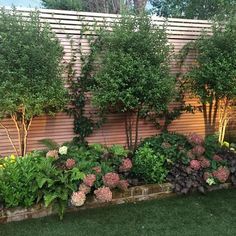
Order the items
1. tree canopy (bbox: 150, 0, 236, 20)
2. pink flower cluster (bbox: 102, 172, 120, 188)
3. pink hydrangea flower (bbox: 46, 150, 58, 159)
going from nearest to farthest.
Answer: pink flower cluster (bbox: 102, 172, 120, 188) → pink hydrangea flower (bbox: 46, 150, 58, 159) → tree canopy (bbox: 150, 0, 236, 20)

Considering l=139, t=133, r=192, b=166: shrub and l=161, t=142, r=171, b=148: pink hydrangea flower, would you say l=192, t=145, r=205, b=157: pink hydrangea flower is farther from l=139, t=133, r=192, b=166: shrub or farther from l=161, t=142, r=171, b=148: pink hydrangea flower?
l=161, t=142, r=171, b=148: pink hydrangea flower

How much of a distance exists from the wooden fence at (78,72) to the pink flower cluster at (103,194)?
7.16 ft

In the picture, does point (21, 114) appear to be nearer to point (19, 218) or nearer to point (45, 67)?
point (45, 67)

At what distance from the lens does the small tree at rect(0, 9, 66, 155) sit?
16.2 ft

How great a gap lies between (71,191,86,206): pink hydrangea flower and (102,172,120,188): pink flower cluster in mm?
349

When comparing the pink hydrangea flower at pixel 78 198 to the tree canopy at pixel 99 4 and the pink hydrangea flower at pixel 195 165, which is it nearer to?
the pink hydrangea flower at pixel 195 165

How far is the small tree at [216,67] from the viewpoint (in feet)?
19.4

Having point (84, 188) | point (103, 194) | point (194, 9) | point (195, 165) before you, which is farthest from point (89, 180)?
point (194, 9)

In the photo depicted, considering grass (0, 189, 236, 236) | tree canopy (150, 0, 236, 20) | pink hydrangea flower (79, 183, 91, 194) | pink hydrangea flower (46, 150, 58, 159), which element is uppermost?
tree canopy (150, 0, 236, 20)

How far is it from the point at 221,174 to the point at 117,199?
1.45 meters

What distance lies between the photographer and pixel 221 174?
5.00 metres

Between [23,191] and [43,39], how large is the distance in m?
2.13

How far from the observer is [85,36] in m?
6.20

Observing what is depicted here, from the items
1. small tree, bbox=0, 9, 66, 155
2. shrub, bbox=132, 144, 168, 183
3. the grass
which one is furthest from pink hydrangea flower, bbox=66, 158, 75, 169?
small tree, bbox=0, 9, 66, 155
